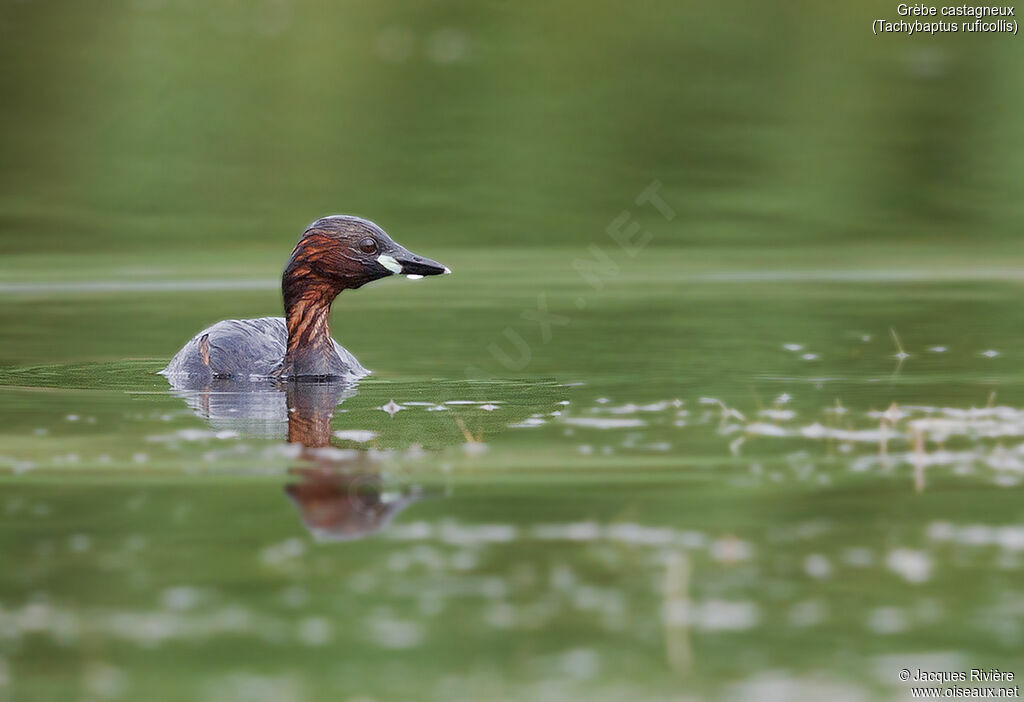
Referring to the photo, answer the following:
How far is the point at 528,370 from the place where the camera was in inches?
509

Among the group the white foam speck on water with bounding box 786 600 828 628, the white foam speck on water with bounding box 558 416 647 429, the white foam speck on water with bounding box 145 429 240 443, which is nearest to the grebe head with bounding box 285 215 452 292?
the white foam speck on water with bounding box 558 416 647 429

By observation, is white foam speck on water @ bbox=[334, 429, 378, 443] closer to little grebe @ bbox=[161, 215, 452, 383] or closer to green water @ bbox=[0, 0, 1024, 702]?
green water @ bbox=[0, 0, 1024, 702]

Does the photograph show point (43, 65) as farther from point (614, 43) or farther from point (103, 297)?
point (103, 297)

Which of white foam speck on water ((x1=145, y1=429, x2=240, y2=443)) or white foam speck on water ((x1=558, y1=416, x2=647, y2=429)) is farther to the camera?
white foam speck on water ((x1=558, y1=416, x2=647, y2=429))

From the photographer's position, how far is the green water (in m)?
6.84

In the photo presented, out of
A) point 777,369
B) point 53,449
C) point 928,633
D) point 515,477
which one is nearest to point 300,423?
point 53,449

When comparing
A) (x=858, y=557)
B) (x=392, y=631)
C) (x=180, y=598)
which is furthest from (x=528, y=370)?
(x=392, y=631)

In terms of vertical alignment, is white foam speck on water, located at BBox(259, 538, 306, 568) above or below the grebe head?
below

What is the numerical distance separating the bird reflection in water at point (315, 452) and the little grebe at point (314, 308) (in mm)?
263

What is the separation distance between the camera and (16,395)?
39.4 feet

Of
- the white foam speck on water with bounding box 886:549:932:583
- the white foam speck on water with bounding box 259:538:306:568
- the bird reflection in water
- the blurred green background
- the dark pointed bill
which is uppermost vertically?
the blurred green background

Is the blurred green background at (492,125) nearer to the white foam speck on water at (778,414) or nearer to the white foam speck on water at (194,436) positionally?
the white foam speck on water at (778,414)

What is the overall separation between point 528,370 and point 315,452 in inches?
135

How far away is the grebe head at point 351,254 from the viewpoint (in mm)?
13211
